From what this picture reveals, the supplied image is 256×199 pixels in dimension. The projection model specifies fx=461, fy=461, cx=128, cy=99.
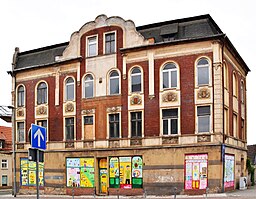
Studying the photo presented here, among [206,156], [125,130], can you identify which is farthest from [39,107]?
[206,156]

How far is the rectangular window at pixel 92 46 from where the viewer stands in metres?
37.4

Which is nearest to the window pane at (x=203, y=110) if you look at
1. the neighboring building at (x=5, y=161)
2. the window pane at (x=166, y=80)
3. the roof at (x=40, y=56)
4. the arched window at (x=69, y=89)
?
the window pane at (x=166, y=80)

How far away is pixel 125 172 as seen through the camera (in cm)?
3475

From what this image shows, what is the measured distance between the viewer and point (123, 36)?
1414 inches

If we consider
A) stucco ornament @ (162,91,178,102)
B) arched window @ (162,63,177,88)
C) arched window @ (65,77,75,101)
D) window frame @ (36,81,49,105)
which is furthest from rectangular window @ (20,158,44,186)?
arched window @ (162,63,177,88)

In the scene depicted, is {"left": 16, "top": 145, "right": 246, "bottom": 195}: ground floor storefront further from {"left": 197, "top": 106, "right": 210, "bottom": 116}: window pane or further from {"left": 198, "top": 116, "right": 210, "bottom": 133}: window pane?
{"left": 197, "top": 106, "right": 210, "bottom": 116}: window pane

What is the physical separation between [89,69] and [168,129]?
8673mm

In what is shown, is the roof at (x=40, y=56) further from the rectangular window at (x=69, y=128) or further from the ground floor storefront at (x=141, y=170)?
the ground floor storefront at (x=141, y=170)

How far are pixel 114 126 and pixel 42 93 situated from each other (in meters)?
8.45

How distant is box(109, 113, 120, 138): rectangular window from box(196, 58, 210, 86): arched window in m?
7.16

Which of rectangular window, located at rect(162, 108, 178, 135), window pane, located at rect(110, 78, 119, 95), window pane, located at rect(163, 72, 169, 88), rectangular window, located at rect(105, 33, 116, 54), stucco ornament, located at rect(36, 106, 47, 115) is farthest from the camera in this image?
stucco ornament, located at rect(36, 106, 47, 115)

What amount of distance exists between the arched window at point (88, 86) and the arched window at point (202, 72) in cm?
921

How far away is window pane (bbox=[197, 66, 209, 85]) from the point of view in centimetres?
3241

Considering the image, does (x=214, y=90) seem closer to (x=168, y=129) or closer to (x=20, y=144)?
(x=168, y=129)
